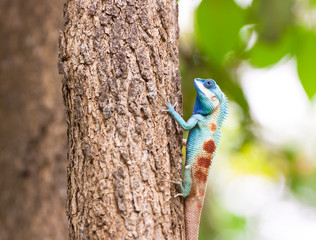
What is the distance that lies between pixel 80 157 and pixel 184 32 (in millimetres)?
3880

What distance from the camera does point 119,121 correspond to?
8.57 feet

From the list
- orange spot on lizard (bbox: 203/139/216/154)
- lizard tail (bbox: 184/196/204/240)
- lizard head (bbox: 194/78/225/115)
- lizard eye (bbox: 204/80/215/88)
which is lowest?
lizard tail (bbox: 184/196/204/240)

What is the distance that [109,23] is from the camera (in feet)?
8.97

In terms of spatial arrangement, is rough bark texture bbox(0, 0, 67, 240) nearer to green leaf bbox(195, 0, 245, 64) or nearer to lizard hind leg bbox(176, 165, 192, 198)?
lizard hind leg bbox(176, 165, 192, 198)

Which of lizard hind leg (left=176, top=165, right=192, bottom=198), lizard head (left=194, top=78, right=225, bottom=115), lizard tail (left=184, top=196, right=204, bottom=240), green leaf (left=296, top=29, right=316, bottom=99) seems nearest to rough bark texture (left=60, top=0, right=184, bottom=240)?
lizard hind leg (left=176, top=165, right=192, bottom=198)

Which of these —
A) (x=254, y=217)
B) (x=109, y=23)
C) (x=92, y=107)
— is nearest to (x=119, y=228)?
(x=92, y=107)

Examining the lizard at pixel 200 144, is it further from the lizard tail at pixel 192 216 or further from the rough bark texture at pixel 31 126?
the rough bark texture at pixel 31 126

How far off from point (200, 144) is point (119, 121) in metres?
1.09

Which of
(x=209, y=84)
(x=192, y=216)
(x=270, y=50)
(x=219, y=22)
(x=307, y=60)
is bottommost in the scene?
(x=192, y=216)

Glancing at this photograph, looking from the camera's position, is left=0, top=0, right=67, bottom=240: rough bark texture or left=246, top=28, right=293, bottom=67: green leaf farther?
left=0, top=0, right=67, bottom=240: rough bark texture

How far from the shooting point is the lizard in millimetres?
3236

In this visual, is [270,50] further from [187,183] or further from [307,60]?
[187,183]

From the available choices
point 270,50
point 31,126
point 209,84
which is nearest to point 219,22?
point 270,50

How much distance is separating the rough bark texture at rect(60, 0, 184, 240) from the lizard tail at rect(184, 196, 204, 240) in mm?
336
